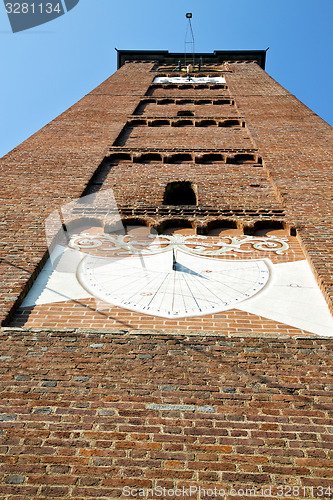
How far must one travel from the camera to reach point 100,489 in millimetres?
2527

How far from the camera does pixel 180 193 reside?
788 cm

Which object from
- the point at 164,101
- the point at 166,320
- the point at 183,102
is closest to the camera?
the point at 166,320

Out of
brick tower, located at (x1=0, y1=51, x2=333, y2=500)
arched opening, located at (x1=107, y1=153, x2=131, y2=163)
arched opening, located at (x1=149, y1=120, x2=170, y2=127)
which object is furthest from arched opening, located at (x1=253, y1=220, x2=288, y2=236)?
arched opening, located at (x1=149, y1=120, x2=170, y2=127)

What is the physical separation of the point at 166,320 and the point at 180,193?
13.8 feet

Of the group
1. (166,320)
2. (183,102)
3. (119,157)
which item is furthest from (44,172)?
(183,102)

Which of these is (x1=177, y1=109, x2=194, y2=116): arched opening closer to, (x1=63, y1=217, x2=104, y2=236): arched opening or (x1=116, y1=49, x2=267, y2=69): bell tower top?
(x1=63, y1=217, x2=104, y2=236): arched opening

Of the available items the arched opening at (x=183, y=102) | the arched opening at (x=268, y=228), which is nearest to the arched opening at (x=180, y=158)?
the arched opening at (x=268, y=228)

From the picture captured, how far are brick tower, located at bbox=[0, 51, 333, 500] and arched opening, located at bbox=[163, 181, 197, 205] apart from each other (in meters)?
0.05

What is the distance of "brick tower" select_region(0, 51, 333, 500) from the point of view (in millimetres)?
2697

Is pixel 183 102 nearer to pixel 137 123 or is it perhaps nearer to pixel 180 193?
pixel 137 123

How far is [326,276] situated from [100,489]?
125 inches

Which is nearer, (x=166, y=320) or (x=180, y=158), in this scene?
(x=166, y=320)

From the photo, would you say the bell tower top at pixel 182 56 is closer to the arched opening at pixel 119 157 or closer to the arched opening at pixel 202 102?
the arched opening at pixel 202 102

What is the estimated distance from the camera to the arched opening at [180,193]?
755 centimetres
